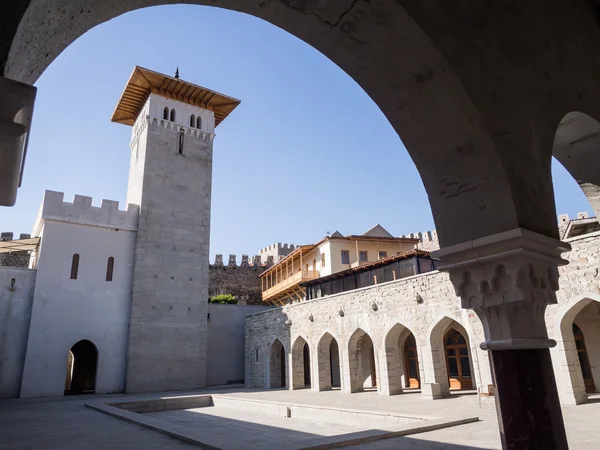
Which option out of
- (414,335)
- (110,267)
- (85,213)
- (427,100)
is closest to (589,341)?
(414,335)

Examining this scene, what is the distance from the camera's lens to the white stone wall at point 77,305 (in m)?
14.6

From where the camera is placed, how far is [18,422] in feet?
27.8

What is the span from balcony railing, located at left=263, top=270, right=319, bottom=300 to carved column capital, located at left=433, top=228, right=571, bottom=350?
21299 mm

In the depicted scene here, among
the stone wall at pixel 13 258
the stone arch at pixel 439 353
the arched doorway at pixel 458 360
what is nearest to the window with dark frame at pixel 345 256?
the arched doorway at pixel 458 360

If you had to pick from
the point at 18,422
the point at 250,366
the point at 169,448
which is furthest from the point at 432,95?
the point at 250,366

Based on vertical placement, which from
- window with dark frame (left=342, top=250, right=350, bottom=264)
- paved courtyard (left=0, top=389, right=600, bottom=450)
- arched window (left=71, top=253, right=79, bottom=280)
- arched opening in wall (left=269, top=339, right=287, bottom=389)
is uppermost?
window with dark frame (left=342, top=250, right=350, bottom=264)

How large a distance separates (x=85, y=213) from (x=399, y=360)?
13.0 meters

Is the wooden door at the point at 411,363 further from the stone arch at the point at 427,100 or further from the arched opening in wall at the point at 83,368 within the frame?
the arched opening in wall at the point at 83,368

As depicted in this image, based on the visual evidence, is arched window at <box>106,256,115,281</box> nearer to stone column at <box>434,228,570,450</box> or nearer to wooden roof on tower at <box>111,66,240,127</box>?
wooden roof on tower at <box>111,66,240,127</box>

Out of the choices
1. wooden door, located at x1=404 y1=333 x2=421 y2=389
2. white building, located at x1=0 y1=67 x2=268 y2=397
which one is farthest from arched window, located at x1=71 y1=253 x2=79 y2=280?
wooden door, located at x1=404 y1=333 x2=421 y2=389

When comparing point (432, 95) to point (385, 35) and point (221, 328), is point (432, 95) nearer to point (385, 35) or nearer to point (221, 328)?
point (385, 35)

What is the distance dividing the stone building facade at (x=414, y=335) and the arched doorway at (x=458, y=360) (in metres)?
0.03

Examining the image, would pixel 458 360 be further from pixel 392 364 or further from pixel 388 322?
pixel 388 322

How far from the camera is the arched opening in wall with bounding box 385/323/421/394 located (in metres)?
12.4
